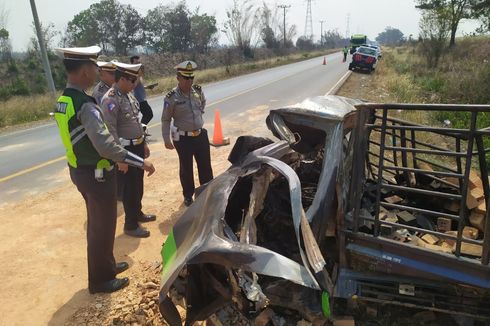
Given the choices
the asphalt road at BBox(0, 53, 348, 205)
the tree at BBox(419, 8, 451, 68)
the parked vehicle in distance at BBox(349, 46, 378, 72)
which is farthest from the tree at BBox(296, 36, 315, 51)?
the asphalt road at BBox(0, 53, 348, 205)

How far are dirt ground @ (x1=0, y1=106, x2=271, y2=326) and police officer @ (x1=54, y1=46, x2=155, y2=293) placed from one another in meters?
0.23

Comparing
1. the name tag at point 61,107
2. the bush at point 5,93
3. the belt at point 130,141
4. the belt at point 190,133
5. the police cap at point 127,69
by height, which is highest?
the police cap at point 127,69

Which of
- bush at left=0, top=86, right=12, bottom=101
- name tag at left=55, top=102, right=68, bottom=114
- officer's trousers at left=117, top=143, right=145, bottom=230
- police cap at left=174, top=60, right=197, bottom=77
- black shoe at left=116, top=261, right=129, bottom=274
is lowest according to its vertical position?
bush at left=0, top=86, right=12, bottom=101

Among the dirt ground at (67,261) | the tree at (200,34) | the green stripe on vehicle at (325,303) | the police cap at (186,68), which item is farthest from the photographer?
the tree at (200,34)

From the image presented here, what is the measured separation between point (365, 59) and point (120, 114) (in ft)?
74.8

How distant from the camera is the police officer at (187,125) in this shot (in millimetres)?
4840

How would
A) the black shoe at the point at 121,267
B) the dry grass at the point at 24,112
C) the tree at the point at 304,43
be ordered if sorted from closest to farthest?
the black shoe at the point at 121,267 → the dry grass at the point at 24,112 → the tree at the point at 304,43

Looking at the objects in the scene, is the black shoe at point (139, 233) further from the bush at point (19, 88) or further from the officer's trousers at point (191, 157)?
the bush at point (19, 88)

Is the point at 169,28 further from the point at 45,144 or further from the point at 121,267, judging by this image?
the point at 121,267

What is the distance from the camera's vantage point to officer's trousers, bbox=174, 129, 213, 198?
503 cm

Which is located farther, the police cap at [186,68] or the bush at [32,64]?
the bush at [32,64]

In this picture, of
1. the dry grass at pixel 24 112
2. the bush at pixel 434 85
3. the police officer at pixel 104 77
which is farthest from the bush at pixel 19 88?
the police officer at pixel 104 77

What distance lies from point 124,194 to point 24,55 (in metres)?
36.0

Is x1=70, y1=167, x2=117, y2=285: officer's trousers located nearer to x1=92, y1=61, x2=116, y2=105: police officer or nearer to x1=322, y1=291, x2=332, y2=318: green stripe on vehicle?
x1=322, y1=291, x2=332, y2=318: green stripe on vehicle
